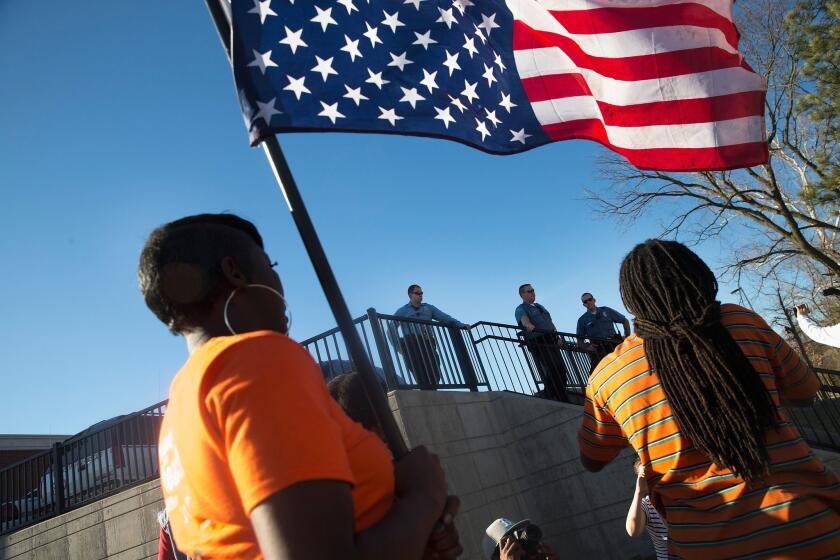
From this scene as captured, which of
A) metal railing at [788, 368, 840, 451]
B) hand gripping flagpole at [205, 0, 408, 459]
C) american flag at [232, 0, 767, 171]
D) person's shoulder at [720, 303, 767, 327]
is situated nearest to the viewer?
hand gripping flagpole at [205, 0, 408, 459]

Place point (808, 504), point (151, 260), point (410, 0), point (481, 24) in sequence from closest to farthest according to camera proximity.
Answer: point (151, 260)
point (808, 504)
point (410, 0)
point (481, 24)

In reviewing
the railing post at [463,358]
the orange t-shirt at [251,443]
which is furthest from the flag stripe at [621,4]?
the railing post at [463,358]

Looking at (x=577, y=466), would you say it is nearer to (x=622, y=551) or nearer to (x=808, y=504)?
(x=622, y=551)

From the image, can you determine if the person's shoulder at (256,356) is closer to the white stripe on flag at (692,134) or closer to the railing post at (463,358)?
the white stripe on flag at (692,134)

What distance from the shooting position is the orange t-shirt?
1.06 m

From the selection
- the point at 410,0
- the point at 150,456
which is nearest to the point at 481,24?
the point at 410,0

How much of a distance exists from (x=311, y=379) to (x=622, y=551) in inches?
315

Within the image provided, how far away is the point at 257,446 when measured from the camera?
3.49 feet

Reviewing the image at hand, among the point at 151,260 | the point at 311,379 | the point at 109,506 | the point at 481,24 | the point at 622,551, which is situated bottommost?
the point at 622,551

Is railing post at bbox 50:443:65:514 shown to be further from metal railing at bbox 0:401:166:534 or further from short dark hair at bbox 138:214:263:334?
short dark hair at bbox 138:214:263:334

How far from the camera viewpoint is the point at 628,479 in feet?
26.8

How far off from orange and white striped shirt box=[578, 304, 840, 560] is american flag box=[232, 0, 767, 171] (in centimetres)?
120

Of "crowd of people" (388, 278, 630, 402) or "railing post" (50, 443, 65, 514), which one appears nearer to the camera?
"crowd of people" (388, 278, 630, 402)

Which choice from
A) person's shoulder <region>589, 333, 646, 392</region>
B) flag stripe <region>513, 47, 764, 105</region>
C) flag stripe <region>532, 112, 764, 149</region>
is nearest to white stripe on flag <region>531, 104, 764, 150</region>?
flag stripe <region>532, 112, 764, 149</region>
